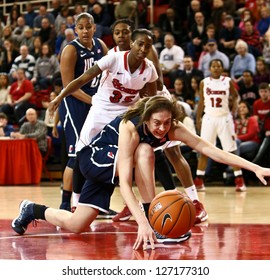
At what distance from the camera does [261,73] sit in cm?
1428

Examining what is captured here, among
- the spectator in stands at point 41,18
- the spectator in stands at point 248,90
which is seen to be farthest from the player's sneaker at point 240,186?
the spectator in stands at point 41,18

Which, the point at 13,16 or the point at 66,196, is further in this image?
the point at 13,16

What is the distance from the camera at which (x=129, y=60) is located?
685cm

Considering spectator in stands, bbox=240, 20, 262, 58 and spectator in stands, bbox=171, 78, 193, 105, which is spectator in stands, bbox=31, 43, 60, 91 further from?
spectator in stands, bbox=240, 20, 262, 58

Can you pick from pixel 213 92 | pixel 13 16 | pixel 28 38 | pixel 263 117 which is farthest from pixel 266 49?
pixel 13 16

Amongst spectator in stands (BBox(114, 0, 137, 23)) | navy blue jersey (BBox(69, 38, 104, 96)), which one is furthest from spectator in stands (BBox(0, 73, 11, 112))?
navy blue jersey (BBox(69, 38, 104, 96))

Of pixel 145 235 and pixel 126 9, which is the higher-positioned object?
pixel 126 9

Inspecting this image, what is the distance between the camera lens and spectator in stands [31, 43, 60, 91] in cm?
1630

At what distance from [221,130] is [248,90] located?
87.2 inches

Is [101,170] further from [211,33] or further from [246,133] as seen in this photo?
[211,33]

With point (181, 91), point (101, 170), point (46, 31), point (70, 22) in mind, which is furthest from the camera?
point (46, 31)

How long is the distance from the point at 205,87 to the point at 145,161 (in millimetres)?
6572

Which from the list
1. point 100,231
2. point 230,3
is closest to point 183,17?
point 230,3
